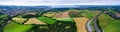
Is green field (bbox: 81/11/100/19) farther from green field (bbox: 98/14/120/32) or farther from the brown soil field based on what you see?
the brown soil field

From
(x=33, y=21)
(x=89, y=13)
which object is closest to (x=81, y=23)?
(x=89, y=13)

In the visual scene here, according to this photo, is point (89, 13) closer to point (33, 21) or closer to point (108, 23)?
point (108, 23)

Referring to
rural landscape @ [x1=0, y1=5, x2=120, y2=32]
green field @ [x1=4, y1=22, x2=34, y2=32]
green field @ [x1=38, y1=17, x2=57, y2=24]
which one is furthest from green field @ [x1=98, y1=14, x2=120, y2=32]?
green field @ [x1=4, y1=22, x2=34, y2=32]

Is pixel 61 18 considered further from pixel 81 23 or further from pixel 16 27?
pixel 16 27

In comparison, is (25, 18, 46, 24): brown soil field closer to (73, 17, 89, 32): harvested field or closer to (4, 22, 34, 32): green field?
(4, 22, 34, 32): green field

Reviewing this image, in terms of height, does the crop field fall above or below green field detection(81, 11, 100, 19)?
below

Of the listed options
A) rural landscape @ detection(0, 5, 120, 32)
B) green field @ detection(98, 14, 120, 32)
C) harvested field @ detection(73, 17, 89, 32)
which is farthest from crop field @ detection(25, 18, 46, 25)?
green field @ detection(98, 14, 120, 32)

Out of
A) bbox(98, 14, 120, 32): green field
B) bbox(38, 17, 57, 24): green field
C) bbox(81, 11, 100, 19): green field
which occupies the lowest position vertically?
bbox(98, 14, 120, 32): green field

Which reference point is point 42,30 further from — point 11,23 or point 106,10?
point 106,10

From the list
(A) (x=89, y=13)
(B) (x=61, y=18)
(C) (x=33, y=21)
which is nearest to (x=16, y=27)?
(C) (x=33, y=21)
